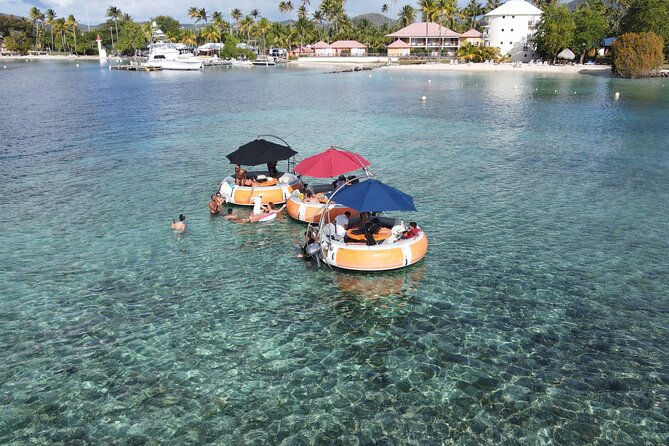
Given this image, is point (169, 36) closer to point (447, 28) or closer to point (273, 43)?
point (273, 43)

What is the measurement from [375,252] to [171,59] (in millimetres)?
124797

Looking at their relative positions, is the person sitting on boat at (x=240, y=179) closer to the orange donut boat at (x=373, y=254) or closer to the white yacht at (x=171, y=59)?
the orange donut boat at (x=373, y=254)

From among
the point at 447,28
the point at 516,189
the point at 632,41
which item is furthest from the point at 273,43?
the point at 516,189

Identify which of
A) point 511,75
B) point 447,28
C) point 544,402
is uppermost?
point 447,28

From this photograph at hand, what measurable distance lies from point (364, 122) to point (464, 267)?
97.9 feet

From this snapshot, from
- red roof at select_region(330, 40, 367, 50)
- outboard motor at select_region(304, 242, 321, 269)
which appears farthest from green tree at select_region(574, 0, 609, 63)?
outboard motor at select_region(304, 242, 321, 269)

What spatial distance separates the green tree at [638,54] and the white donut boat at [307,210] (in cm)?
8318

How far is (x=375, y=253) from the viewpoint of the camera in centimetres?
1444

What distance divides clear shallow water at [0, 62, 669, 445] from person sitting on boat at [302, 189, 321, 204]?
107 cm

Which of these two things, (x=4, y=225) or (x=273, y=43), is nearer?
(x=4, y=225)

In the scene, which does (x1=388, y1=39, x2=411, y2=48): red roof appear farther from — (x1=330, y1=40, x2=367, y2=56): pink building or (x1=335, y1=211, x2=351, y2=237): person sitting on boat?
(x1=335, y1=211, x2=351, y2=237): person sitting on boat

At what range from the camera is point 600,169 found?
89.5 ft

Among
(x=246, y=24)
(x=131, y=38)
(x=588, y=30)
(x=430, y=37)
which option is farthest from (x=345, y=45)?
(x=131, y=38)

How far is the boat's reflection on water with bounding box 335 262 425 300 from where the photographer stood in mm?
13816
